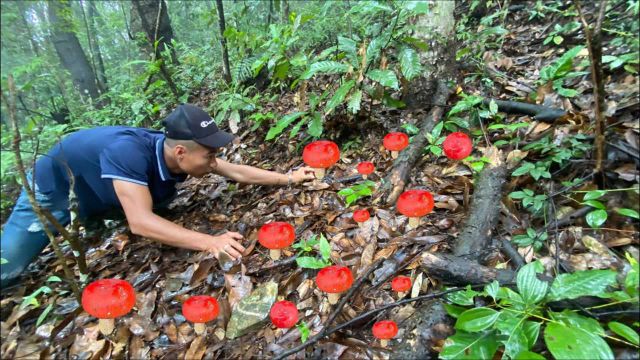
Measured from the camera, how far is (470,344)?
1911 millimetres

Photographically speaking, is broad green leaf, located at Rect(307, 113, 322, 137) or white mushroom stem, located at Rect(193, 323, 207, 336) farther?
broad green leaf, located at Rect(307, 113, 322, 137)

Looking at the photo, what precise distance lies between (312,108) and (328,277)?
95.8 inches

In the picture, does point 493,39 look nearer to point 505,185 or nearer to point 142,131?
point 505,185

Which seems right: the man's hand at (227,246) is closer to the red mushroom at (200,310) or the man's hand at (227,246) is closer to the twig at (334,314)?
the red mushroom at (200,310)

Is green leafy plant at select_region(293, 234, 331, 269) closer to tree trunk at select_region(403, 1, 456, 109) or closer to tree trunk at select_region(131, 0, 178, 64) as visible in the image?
tree trunk at select_region(403, 1, 456, 109)

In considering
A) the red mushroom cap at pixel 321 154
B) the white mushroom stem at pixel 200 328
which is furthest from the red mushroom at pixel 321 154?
the white mushroom stem at pixel 200 328

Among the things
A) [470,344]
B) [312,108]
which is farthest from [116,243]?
[470,344]

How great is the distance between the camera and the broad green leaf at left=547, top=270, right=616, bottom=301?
1.79 metres

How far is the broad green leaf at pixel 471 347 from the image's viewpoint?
6.08 ft

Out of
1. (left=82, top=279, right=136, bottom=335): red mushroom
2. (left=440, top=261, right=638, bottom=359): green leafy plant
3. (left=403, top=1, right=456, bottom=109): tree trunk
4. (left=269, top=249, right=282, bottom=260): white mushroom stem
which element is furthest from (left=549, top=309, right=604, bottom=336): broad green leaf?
(left=403, top=1, right=456, bottom=109): tree trunk

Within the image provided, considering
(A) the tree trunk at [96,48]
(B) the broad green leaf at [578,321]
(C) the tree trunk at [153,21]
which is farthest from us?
(A) the tree trunk at [96,48]

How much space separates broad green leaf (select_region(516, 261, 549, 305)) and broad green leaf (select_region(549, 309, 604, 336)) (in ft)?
0.32

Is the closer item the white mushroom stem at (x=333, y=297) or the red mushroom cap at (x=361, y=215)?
the white mushroom stem at (x=333, y=297)

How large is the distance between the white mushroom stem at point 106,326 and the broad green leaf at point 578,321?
3.13 meters
